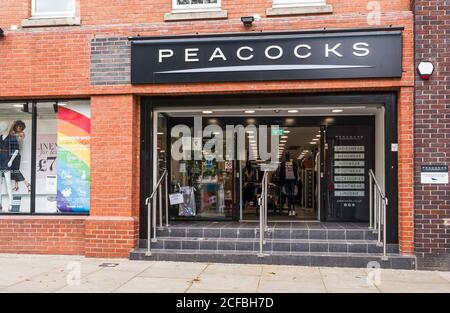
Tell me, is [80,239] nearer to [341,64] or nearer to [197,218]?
[197,218]

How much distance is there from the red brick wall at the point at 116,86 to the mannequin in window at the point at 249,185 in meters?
3.93

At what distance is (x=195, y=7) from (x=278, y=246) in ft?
15.3

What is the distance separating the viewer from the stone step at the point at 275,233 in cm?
906

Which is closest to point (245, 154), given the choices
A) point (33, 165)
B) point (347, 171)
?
point (347, 171)

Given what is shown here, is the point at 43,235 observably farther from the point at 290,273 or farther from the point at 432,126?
the point at 432,126

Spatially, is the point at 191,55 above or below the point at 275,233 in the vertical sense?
above

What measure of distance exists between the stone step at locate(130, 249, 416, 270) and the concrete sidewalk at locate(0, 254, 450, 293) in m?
0.16

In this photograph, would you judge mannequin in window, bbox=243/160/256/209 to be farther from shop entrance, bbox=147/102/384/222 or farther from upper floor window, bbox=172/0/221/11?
upper floor window, bbox=172/0/221/11

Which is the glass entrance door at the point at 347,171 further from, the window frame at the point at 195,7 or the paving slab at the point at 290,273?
the window frame at the point at 195,7

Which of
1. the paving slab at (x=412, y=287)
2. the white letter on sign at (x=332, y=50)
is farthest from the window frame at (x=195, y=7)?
the paving slab at (x=412, y=287)

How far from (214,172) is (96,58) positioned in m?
A: 3.91

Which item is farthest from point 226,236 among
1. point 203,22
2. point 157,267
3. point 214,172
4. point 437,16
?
point 437,16

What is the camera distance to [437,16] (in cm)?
819

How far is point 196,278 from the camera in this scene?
7336 millimetres
